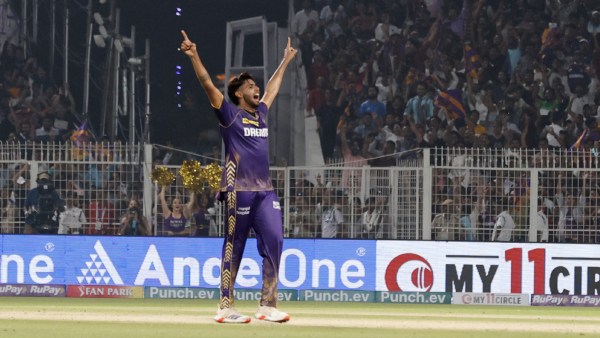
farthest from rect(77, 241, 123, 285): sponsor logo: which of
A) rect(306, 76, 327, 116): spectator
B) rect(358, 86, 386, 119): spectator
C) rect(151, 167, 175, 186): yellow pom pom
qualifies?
rect(306, 76, 327, 116): spectator

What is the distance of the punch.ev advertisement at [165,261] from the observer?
1628cm

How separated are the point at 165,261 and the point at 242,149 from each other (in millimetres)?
6769

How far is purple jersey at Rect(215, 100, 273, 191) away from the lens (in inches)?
387

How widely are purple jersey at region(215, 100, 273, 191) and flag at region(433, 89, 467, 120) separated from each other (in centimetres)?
1400

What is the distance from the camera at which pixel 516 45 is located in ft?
81.0

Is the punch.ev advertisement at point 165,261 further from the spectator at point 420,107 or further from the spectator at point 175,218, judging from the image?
the spectator at point 420,107

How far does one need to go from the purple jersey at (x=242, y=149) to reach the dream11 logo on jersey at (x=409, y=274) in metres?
6.65

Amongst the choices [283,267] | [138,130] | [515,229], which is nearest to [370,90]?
[138,130]

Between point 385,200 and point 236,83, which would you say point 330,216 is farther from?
point 236,83

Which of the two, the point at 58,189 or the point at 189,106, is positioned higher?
the point at 189,106

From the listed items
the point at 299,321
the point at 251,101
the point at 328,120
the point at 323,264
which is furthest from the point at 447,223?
the point at 251,101

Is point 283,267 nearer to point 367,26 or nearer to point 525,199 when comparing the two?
point 525,199

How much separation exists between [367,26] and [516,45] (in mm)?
3089

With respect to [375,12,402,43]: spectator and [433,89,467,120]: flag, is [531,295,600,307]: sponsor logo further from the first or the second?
[375,12,402,43]: spectator
